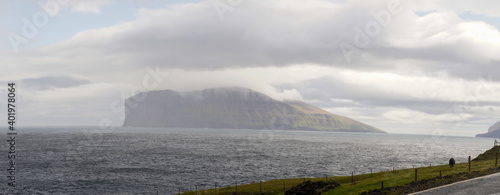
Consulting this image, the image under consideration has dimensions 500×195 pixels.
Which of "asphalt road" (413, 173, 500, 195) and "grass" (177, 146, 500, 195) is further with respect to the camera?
"grass" (177, 146, 500, 195)

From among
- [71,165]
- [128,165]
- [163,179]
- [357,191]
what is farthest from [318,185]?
[71,165]

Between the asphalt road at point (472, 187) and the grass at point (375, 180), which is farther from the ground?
the asphalt road at point (472, 187)

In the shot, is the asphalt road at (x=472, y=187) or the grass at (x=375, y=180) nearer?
the asphalt road at (x=472, y=187)

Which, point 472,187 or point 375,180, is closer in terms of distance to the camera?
point 472,187

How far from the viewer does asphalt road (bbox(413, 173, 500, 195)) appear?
36.6m

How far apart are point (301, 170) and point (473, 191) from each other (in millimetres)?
84288

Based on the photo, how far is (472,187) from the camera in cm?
3897

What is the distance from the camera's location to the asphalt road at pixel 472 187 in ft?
120

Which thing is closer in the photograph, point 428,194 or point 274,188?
point 428,194

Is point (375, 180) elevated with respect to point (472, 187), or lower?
lower

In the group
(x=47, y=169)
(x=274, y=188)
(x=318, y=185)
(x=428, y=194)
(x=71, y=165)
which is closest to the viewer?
(x=428, y=194)

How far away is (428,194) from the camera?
36688 mm

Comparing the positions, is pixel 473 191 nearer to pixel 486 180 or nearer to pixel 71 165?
pixel 486 180

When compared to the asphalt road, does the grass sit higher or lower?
lower
